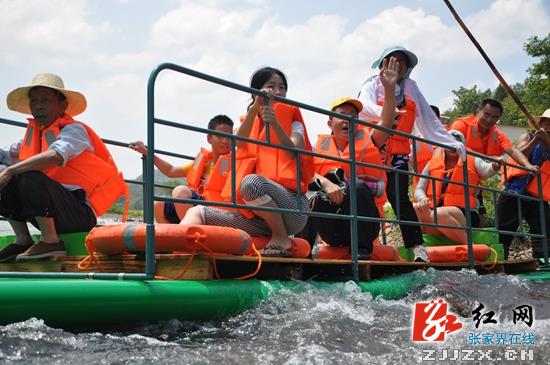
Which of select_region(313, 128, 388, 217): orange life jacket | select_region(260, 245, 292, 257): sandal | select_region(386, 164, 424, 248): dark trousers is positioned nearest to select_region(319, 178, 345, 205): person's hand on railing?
select_region(313, 128, 388, 217): orange life jacket

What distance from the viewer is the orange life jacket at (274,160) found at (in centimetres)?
417

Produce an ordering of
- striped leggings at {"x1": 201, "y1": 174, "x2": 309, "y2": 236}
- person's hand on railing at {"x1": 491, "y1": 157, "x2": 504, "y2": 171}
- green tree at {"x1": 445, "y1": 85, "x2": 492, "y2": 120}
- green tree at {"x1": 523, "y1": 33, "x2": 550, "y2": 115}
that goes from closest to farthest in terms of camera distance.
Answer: striped leggings at {"x1": 201, "y1": 174, "x2": 309, "y2": 236} → person's hand on railing at {"x1": 491, "y1": 157, "x2": 504, "y2": 171} → green tree at {"x1": 523, "y1": 33, "x2": 550, "y2": 115} → green tree at {"x1": 445, "y1": 85, "x2": 492, "y2": 120}

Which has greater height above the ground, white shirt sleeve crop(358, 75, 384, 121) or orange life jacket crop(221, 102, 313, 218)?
white shirt sleeve crop(358, 75, 384, 121)

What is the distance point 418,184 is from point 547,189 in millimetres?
1667

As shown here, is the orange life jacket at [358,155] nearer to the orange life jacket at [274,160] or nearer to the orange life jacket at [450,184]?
the orange life jacket at [274,160]

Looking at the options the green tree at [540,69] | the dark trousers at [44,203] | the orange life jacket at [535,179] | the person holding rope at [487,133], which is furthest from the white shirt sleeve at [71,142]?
the green tree at [540,69]

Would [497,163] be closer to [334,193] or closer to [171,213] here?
[334,193]

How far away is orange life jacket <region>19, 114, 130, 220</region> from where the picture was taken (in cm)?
445

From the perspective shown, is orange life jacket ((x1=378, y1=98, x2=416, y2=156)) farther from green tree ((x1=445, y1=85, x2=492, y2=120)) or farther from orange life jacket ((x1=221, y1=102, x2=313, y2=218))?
green tree ((x1=445, y1=85, x2=492, y2=120))

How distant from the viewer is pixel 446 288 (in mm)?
4746

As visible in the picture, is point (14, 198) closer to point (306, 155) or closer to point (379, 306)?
point (306, 155)

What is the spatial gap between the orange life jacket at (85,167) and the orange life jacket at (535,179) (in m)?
3.71

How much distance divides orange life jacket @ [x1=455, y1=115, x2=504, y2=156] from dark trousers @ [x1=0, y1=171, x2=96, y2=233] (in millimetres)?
3632

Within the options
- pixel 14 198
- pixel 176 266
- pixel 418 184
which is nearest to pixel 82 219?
pixel 14 198
